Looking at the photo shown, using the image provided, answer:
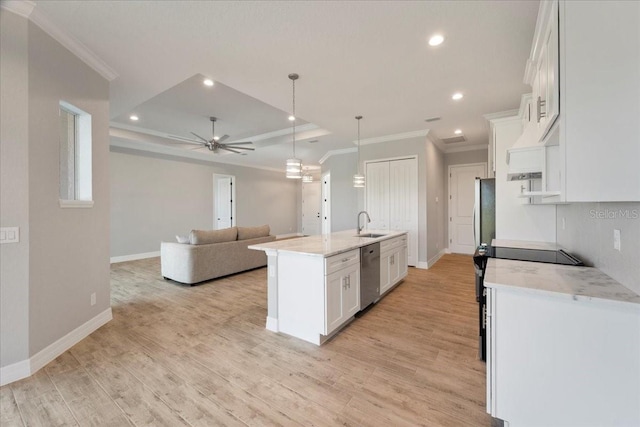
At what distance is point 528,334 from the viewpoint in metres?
1.33

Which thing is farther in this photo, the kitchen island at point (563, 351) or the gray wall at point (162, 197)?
the gray wall at point (162, 197)

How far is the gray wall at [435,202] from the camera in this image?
560cm

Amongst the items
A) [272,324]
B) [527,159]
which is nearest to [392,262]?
[272,324]

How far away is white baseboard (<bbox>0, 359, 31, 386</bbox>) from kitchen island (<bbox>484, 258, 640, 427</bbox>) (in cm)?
323

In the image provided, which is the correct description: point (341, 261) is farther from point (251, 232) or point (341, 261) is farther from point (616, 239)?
point (251, 232)

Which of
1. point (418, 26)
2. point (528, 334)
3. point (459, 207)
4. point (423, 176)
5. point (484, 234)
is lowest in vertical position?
point (528, 334)

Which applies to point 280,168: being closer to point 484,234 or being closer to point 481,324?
point 484,234

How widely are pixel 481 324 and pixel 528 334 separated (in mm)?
1047

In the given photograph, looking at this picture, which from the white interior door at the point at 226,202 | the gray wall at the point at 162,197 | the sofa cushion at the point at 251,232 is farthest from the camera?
the white interior door at the point at 226,202

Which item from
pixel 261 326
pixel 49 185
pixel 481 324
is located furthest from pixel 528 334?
pixel 49 185

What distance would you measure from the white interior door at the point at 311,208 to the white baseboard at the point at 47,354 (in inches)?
336

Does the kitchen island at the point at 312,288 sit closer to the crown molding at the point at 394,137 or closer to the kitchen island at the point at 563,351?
the kitchen island at the point at 563,351

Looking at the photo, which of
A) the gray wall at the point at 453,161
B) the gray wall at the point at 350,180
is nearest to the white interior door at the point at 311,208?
the gray wall at the point at 350,180

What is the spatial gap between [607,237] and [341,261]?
187cm
